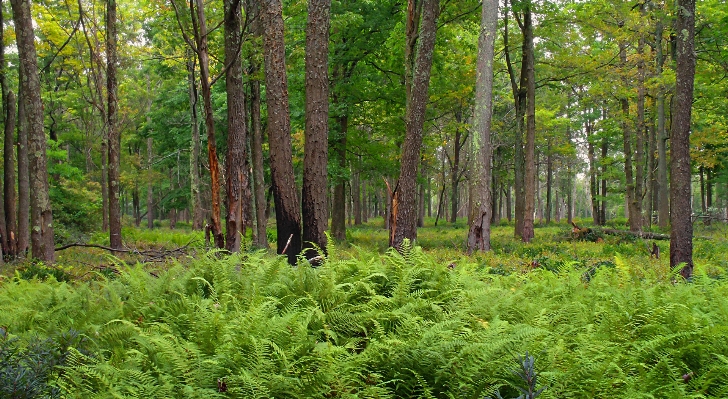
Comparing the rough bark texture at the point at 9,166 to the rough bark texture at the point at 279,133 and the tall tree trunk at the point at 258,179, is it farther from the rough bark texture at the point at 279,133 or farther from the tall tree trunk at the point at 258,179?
the rough bark texture at the point at 279,133

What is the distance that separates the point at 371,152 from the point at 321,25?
13.5 meters

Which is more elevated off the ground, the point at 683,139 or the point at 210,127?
the point at 210,127

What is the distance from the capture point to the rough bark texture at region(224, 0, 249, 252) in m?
8.57

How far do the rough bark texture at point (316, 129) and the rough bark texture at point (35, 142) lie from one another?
5.70 metres

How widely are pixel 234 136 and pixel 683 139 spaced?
7.76m

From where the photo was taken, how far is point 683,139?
24.4 feet

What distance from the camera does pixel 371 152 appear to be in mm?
21281

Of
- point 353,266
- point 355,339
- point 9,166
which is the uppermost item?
point 9,166

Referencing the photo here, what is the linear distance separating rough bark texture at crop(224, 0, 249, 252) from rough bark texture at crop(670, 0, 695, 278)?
688cm

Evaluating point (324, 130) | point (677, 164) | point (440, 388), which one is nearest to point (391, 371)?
point (440, 388)

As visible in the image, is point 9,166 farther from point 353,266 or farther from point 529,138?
point 529,138

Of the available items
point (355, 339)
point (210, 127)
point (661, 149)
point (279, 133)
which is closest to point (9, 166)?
point (210, 127)

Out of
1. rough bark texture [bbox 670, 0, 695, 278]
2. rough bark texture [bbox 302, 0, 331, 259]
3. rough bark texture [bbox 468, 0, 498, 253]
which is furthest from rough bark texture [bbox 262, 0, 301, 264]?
rough bark texture [bbox 468, 0, 498, 253]

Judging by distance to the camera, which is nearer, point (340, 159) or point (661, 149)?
point (340, 159)
